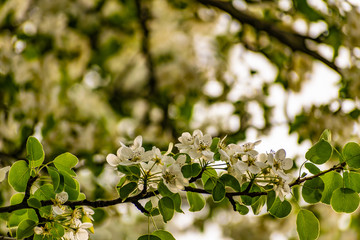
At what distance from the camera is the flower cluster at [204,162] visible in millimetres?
760

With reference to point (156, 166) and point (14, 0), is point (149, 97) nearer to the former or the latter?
point (14, 0)

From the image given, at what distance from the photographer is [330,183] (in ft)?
2.71

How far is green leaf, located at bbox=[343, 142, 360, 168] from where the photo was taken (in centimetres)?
81

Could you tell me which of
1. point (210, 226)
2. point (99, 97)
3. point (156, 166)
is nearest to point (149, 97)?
point (99, 97)

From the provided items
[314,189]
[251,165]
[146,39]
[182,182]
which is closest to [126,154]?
[182,182]

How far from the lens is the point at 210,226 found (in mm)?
4648

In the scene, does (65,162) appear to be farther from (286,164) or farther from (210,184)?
(286,164)

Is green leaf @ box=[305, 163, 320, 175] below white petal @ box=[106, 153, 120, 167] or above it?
below

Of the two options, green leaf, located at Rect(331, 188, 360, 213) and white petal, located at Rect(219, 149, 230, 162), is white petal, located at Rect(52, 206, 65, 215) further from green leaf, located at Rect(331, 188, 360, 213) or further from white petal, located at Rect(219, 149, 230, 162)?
green leaf, located at Rect(331, 188, 360, 213)

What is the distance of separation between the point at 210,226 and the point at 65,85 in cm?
223

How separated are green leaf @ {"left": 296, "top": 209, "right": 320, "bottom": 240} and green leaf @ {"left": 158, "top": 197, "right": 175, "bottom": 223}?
246 millimetres

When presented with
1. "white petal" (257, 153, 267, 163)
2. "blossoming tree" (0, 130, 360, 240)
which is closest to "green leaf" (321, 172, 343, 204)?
"blossoming tree" (0, 130, 360, 240)

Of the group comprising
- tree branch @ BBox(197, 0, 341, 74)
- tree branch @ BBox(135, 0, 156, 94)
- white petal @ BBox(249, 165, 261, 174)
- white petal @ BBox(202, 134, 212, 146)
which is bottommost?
tree branch @ BBox(135, 0, 156, 94)

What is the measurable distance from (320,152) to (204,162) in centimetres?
22
